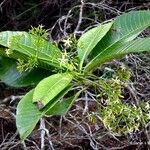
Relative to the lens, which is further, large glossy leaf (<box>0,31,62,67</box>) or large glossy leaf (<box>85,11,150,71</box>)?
large glossy leaf (<box>85,11,150,71</box>)

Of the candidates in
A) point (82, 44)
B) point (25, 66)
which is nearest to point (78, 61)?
point (82, 44)

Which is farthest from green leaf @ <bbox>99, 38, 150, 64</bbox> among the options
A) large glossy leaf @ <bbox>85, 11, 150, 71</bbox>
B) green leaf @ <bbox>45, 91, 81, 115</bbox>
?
green leaf @ <bbox>45, 91, 81, 115</bbox>

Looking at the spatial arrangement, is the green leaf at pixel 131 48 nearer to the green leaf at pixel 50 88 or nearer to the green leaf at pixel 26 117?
the green leaf at pixel 50 88

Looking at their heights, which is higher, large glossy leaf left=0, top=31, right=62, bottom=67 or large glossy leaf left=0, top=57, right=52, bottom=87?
large glossy leaf left=0, top=31, right=62, bottom=67

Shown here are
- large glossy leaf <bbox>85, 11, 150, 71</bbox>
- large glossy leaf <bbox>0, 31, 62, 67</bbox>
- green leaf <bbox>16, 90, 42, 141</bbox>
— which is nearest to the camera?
green leaf <bbox>16, 90, 42, 141</bbox>

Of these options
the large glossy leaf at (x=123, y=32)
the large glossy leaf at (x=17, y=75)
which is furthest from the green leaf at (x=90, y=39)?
the large glossy leaf at (x=17, y=75)

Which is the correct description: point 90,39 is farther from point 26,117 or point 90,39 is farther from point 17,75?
point 26,117

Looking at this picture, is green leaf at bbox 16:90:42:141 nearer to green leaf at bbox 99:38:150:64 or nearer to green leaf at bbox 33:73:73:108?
green leaf at bbox 33:73:73:108

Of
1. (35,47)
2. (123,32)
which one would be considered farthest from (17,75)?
(123,32)
